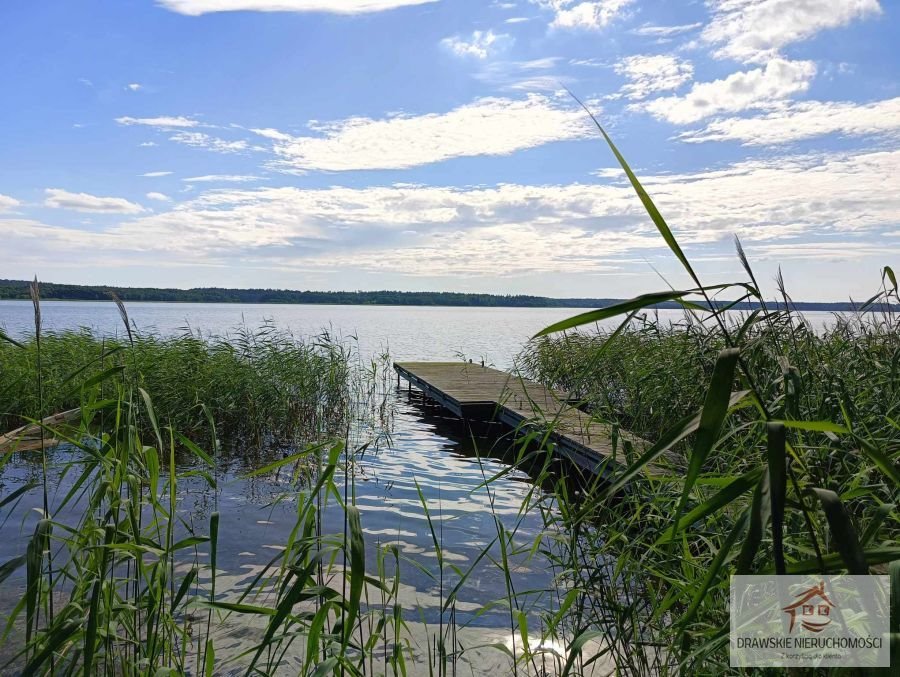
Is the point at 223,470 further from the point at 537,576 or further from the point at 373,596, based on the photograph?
the point at 537,576

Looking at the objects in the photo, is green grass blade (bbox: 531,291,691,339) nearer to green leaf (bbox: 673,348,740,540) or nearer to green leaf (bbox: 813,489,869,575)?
green leaf (bbox: 673,348,740,540)

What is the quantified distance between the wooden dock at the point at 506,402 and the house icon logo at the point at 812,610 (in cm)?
331

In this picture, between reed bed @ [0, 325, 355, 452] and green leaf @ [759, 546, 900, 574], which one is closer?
green leaf @ [759, 546, 900, 574]

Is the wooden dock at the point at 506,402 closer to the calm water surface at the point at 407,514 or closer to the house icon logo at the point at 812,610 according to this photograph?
the calm water surface at the point at 407,514

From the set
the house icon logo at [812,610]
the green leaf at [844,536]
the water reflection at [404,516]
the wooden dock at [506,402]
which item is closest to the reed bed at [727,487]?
the green leaf at [844,536]

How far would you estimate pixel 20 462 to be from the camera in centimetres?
1036

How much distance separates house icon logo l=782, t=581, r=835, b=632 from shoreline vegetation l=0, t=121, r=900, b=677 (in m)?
0.14

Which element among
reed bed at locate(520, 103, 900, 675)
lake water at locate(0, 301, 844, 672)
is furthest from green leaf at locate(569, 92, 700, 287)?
lake water at locate(0, 301, 844, 672)

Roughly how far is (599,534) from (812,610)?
63.0 inches

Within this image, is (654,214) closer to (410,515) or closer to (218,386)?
(410,515)

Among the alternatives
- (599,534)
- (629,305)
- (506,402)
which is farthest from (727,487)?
(506,402)

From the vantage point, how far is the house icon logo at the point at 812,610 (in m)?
1.83

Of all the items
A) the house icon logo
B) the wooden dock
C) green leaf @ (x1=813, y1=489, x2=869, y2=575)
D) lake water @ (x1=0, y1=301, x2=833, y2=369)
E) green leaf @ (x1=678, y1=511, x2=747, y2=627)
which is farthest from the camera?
lake water @ (x1=0, y1=301, x2=833, y2=369)

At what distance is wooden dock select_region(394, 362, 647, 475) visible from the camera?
23.2 ft
